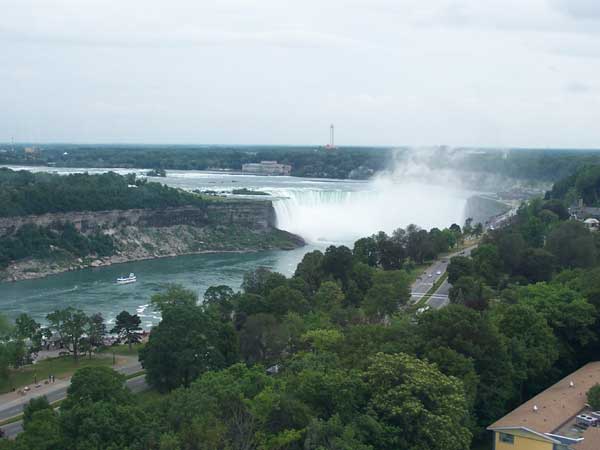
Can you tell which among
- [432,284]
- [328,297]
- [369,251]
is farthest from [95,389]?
[369,251]

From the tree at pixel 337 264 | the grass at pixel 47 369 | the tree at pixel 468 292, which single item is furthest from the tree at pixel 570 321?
the grass at pixel 47 369

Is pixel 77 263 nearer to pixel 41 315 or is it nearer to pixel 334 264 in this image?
pixel 41 315

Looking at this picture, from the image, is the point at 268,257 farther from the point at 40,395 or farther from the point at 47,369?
the point at 40,395

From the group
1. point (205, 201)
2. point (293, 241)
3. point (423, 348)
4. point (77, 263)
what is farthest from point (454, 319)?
point (205, 201)

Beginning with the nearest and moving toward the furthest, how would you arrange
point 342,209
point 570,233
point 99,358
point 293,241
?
point 99,358, point 570,233, point 293,241, point 342,209

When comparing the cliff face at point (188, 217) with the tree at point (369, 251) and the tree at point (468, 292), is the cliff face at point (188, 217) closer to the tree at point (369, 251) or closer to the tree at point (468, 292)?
the tree at point (369, 251)

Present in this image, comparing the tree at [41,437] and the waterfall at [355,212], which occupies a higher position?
the tree at [41,437]

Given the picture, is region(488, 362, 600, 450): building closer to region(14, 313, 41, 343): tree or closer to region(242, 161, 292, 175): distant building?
region(14, 313, 41, 343): tree
